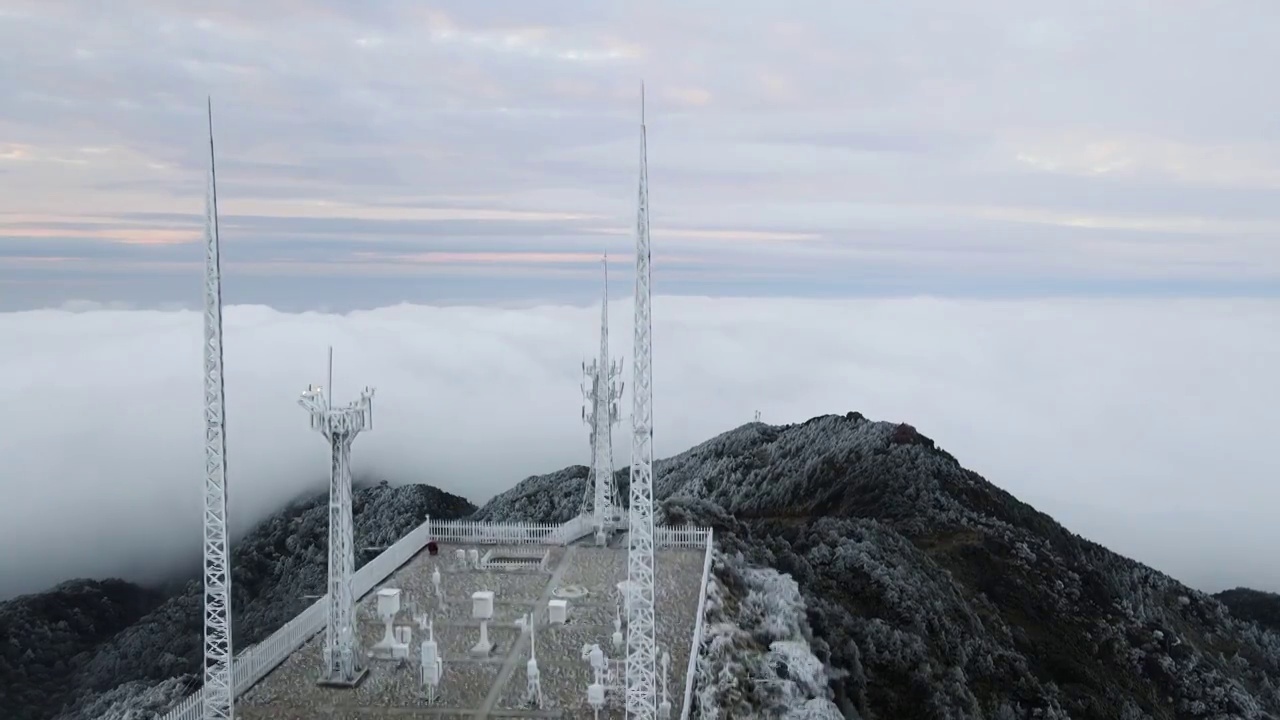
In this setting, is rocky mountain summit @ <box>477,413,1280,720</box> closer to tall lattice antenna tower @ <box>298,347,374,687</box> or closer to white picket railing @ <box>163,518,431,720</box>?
tall lattice antenna tower @ <box>298,347,374,687</box>

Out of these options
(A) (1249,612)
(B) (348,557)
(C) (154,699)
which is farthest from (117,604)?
(A) (1249,612)

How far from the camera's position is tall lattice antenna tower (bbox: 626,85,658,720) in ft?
51.0

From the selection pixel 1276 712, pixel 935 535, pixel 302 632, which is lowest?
pixel 1276 712

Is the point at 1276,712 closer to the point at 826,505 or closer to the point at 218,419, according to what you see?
the point at 826,505

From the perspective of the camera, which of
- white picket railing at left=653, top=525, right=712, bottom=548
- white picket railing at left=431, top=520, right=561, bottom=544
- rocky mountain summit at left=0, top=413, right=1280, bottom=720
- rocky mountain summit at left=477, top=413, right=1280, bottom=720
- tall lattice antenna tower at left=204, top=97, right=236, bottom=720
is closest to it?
tall lattice antenna tower at left=204, top=97, right=236, bottom=720

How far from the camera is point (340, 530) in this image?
1928 cm

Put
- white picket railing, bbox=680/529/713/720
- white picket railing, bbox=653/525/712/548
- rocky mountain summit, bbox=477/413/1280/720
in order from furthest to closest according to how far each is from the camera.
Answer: white picket railing, bbox=653/525/712/548 < rocky mountain summit, bbox=477/413/1280/720 < white picket railing, bbox=680/529/713/720

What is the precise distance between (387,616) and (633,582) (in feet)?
25.8

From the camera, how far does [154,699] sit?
20.5 metres

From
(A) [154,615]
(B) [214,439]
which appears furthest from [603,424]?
(A) [154,615]

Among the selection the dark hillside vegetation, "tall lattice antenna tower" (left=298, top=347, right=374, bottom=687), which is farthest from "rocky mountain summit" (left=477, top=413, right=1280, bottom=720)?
the dark hillside vegetation

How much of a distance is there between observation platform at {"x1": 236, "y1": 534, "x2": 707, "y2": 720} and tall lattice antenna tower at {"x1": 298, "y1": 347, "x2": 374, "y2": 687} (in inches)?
19.5

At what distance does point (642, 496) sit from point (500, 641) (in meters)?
8.44

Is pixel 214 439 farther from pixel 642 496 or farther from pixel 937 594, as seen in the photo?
pixel 937 594
